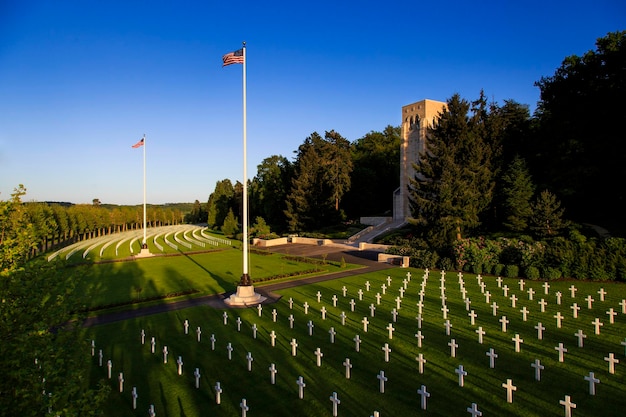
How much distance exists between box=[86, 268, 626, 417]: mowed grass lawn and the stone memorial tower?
123ft

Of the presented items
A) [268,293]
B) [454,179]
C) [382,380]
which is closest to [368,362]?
[382,380]

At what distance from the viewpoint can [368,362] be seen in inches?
508

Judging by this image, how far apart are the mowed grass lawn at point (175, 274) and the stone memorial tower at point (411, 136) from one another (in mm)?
22704

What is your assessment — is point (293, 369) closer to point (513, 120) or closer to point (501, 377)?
point (501, 377)

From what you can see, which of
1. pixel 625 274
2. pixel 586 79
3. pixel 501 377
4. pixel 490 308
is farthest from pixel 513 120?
pixel 501 377

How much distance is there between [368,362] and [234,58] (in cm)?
1667

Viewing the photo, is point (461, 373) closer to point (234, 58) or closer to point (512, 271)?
point (234, 58)

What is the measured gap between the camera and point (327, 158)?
70.1 m

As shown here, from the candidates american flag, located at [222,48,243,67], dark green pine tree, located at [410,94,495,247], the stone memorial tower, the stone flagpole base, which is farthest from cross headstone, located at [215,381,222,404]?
the stone memorial tower

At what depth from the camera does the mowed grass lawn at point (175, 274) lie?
82.1ft

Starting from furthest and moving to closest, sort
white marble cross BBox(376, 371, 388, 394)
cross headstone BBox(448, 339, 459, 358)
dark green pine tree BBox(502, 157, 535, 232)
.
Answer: dark green pine tree BBox(502, 157, 535, 232)
cross headstone BBox(448, 339, 459, 358)
white marble cross BBox(376, 371, 388, 394)

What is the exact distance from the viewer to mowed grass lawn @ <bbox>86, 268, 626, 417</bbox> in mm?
10125

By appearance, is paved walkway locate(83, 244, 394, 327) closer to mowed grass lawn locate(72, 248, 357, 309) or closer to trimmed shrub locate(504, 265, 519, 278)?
mowed grass lawn locate(72, 248, 357, 309)

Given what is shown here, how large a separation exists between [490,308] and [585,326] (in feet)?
13.4
